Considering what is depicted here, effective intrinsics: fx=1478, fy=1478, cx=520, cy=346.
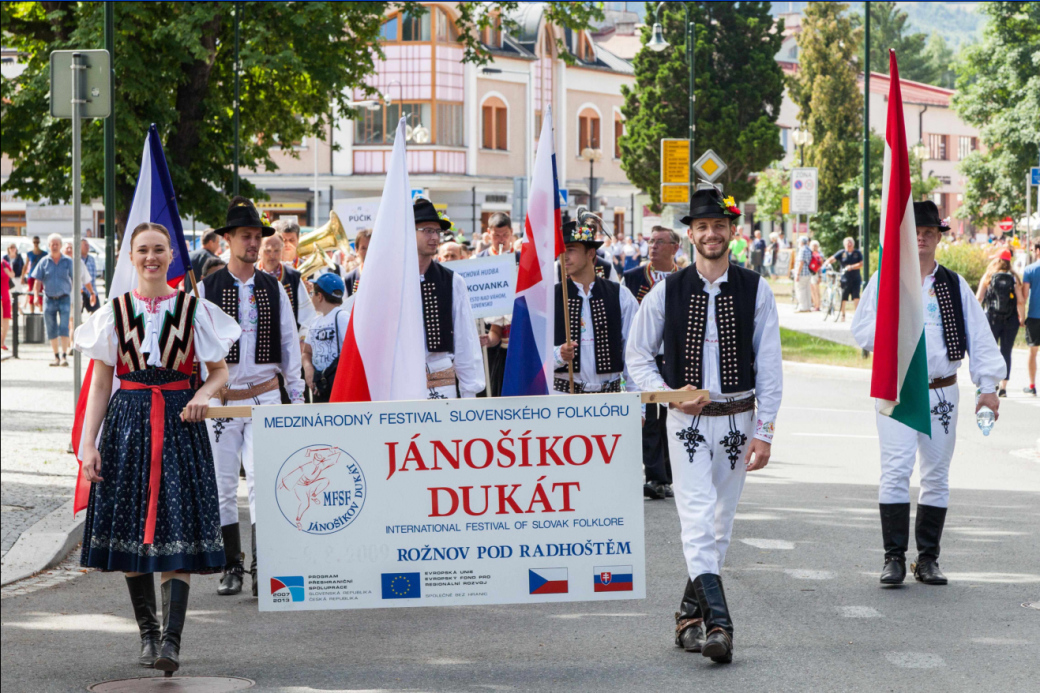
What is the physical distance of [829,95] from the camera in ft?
231

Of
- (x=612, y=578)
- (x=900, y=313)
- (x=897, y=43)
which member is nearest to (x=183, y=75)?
(x=900, y=313)

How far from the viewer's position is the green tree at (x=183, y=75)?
19.5 metres

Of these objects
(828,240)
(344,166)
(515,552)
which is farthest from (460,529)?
(344,166)

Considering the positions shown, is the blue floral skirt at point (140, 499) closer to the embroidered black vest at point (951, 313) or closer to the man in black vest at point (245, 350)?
the man in black vest at point (245, 350)

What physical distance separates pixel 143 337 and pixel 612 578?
7.10ft

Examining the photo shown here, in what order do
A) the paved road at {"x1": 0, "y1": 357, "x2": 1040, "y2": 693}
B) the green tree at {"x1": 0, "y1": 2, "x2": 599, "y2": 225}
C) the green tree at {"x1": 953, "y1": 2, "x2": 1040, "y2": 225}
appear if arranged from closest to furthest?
the paved road at {"x1": 0, "y1": 357, "x2": 1040, "y2": 693} < the green tree at {"x1": 0, "y1": 2, "x2": 599, "y2": 225} < the green tree at {"x1": 953, "y1": 2, "x2": 1040, "y2": 225}

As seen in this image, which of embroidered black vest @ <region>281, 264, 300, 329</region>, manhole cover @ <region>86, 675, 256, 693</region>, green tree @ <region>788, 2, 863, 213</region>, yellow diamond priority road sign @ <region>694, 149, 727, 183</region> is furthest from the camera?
green tree @ <region>788, 2, 863, 213</region>

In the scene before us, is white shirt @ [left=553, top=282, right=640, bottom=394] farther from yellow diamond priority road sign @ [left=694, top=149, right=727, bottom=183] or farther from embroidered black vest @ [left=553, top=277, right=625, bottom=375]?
yellow diamond priority road sign @ [left=694, top=149, right=727, bottom=183]

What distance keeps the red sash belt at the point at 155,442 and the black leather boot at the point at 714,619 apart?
2.25m

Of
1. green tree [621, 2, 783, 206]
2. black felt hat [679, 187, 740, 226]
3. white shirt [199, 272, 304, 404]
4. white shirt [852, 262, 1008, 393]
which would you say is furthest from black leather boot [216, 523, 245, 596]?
green tree [621, 2, 783, 206]

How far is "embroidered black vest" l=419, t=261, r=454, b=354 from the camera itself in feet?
27.5

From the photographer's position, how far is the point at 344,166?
63281 millimetres

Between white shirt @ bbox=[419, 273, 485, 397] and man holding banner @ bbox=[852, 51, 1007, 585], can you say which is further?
white shirt @ bbox=[419, 273, 485, 397]

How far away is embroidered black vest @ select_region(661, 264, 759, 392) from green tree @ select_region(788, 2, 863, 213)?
206 ft
